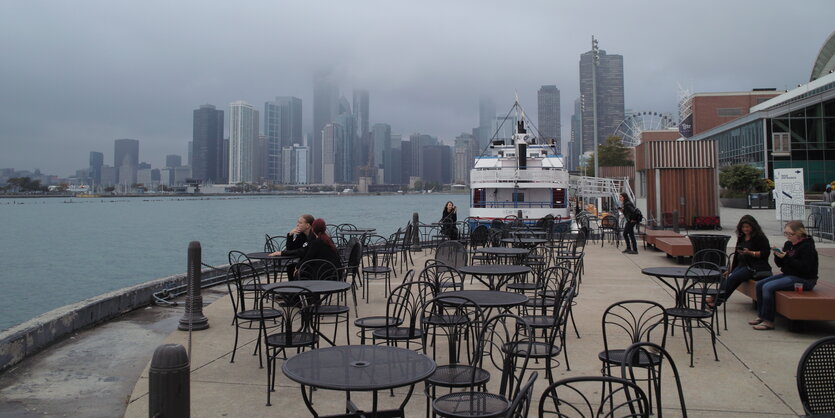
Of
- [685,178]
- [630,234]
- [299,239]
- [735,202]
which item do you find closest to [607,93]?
[735,202]

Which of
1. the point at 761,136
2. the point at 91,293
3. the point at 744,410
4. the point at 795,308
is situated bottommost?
the point at 91,293

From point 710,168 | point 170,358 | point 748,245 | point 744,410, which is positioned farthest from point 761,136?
point 170,358

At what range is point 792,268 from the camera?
6.75 meters

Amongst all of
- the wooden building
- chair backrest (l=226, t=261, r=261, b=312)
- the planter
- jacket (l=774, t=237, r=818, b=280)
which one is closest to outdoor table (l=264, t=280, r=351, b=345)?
chair backrest (l=226, t=261, r=261, b=312)

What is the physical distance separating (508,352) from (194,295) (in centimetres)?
500

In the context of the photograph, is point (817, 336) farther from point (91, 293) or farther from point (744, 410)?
point (91, 293)

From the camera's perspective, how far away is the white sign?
20953mm

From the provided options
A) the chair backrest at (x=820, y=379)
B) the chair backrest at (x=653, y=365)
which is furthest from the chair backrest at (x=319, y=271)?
the chair backrest at (x=820, y=379)

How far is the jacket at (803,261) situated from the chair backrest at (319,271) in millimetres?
5423

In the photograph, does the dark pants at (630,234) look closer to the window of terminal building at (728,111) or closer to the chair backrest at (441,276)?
the chair backrest at (441,276)

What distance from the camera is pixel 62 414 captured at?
4785 millimetres

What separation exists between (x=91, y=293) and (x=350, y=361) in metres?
24.8

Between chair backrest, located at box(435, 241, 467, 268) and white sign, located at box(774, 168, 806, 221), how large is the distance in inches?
681

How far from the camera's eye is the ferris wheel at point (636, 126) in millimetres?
89562
